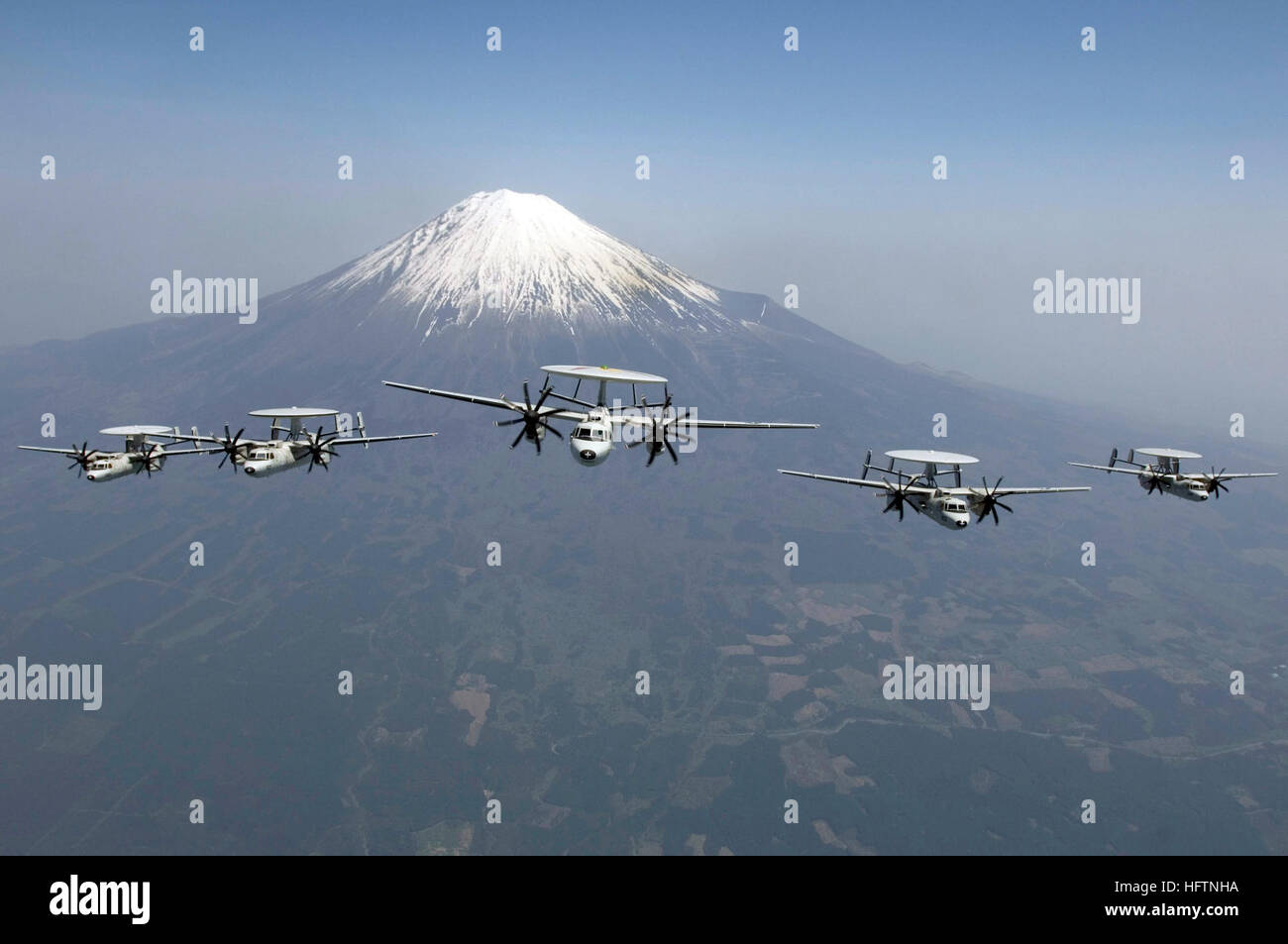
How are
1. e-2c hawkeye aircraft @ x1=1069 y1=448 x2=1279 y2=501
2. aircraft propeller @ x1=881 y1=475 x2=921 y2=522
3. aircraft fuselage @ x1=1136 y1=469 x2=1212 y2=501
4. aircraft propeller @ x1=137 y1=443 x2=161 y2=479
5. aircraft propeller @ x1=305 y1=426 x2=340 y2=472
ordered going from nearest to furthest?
1. aircraft propeller @ x1=881 y1=475 x2=921 y2=522
2. e-2c hawkeye aircraft @ x1=1069 y1=448 x2=1279 y2=501
3. aircraft propeller @ x1=305 y1=426 x2=340 y2=472
4. aircraft fuselage @ x1=1136 y1=469 x2=1212 y2=501
5. aircraft propeller @ x1=137 y1=443 x2=161 y2=479

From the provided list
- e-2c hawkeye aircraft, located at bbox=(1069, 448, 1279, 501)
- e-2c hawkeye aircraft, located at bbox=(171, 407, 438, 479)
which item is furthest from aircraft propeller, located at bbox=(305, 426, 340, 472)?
e-2c hawkeye aircraft, located at bbox=(1069, 448, 1279, 501)

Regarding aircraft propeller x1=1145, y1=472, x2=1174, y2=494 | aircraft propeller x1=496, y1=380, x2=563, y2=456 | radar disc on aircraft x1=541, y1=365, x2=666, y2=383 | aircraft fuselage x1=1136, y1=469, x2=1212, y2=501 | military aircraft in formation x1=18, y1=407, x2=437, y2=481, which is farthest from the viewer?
aircraft propeller x1=1145, y1=472, x2=1174, y2=494

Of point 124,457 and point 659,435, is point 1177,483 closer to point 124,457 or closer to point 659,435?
point 659,435

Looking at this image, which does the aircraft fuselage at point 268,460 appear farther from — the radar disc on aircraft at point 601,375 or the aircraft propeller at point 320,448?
the radar disc on aircraft at point 601,375

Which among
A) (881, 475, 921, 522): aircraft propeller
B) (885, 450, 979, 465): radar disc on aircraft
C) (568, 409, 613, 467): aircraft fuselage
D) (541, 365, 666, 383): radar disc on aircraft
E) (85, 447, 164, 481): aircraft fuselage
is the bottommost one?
(881, 475, 921, 522): aircraft propeller

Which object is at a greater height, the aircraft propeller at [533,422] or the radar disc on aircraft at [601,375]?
the radar disc on aircraft at [601,375]

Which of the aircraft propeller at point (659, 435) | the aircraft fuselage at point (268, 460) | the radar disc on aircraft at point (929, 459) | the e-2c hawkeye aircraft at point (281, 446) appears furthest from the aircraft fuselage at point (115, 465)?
the radar disc on aircraft at point (929, 459)

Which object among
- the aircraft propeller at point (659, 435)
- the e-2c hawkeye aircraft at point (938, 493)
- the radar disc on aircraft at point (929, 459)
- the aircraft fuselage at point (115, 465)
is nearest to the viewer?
the aircraft propeller at point (659, 435)

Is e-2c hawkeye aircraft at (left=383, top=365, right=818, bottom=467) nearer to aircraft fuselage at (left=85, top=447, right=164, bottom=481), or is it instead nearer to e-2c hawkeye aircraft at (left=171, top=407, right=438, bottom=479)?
e-2c hawkeye aircraft at (left=171, top=407, right=438, bottom=479)

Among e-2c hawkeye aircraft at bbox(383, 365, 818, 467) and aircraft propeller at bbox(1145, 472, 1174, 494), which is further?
aircraft propeller at bbox(1145, 472, 1174, 494)
